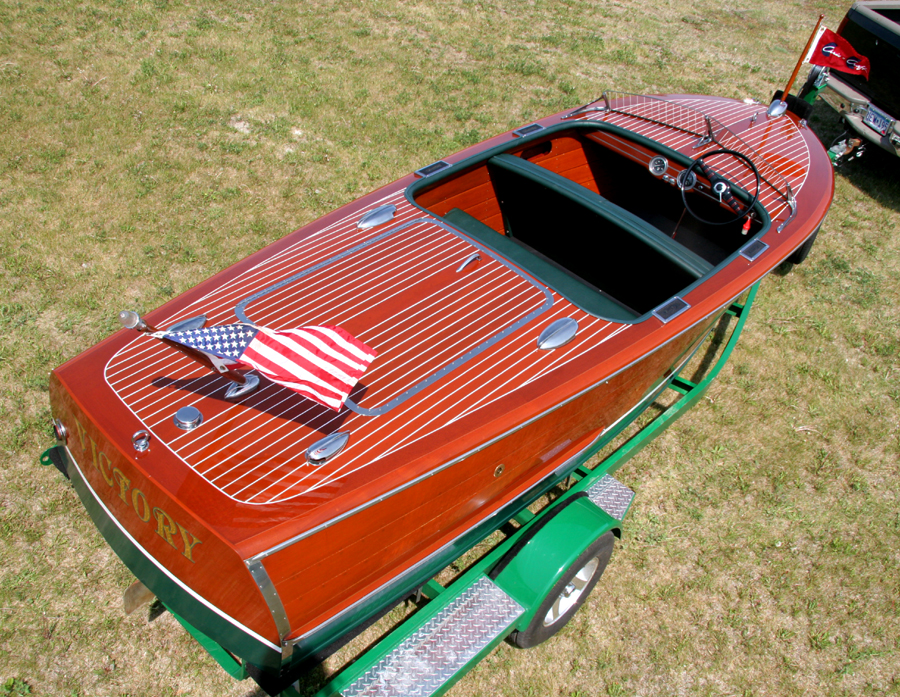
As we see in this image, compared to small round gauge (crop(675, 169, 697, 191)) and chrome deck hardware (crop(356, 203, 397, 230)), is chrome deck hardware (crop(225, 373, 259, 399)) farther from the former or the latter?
small round gauge (crop(675, 169, 697, 191))

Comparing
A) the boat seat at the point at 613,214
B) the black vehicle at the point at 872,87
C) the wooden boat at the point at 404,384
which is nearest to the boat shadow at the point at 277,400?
the wooden boat at the point at 404,384

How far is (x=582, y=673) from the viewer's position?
10.5 ft

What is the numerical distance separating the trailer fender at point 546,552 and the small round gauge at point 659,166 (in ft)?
8.14

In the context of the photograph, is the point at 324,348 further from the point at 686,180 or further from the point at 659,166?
the point at 659,166

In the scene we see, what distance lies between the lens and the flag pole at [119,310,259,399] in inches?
84.9

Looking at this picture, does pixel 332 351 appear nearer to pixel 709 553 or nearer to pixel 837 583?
→ pixel 709 553

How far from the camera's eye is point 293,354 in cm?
231

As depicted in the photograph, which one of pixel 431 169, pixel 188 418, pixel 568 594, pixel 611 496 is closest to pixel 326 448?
pixel 188 418

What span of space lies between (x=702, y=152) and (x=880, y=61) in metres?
3.39

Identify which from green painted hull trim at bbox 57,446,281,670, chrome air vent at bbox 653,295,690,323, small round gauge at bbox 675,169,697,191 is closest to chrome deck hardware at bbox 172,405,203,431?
green painted hull trim at bbox 57,446,281,670

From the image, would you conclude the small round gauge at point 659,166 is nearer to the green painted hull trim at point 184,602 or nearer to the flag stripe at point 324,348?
the flag stripe at point 324,348

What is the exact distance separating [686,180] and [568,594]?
2.76 meters

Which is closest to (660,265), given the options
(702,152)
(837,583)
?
(702,152)

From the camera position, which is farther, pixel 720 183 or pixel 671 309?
pixel 720 183
